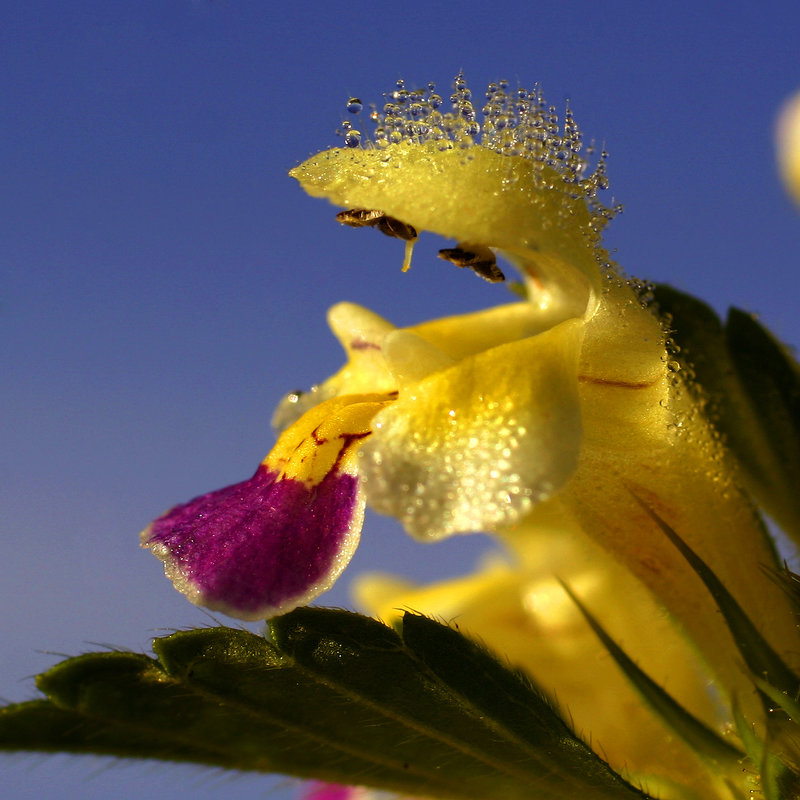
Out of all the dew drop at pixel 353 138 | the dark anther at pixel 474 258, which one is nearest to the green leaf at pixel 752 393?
the dark anther at pixel 474 258

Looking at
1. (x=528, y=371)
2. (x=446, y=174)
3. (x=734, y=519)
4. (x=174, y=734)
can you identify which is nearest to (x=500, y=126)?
(x=446, y=174)

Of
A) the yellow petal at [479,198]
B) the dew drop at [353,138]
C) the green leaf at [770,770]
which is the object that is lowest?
the green leaf at [770,770]

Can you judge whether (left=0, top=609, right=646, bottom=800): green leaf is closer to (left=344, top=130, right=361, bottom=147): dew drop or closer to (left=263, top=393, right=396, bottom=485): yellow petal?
(left=263, top=393, right=396, bottom=485): yellow petal

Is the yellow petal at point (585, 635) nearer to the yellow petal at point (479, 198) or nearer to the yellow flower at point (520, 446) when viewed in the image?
the yellow flower at point (520, 446)

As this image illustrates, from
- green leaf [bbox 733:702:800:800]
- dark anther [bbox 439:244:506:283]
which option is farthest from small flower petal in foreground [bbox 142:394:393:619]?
green leaf [bbox 733:702:800:800]

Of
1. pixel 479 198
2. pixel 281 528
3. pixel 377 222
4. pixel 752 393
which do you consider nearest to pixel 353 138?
pixel 377 222

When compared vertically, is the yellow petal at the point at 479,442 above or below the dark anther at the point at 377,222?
below
